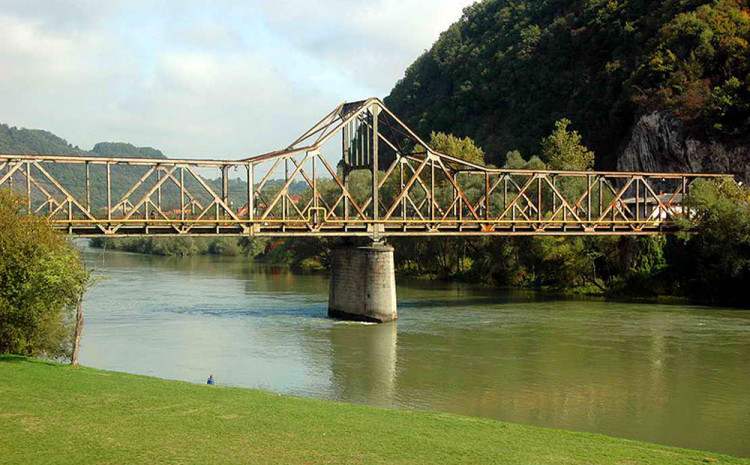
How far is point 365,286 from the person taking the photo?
180 feet

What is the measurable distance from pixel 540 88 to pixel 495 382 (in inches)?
3842

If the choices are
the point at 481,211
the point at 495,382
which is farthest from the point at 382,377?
the point at 481,211

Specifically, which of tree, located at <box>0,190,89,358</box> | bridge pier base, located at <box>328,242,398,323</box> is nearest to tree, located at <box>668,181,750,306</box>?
bridge pier base, located at <box>328,242,398,323</box>

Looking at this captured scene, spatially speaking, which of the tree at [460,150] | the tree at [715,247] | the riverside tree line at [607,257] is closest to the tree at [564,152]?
the riverside tree line at [607,257]

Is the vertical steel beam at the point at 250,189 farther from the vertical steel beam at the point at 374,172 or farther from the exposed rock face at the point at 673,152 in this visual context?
the exposed rock face at the point at 673,152

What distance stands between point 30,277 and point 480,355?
848 inches

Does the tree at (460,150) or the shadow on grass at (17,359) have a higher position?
the tree at (460,150)

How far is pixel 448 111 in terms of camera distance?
491 ft

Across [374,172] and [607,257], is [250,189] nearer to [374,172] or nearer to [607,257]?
[374,172]

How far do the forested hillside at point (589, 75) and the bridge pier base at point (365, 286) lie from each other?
42.9m

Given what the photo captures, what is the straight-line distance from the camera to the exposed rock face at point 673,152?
81.0 metres

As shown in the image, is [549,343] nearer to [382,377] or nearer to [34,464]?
[382,377]

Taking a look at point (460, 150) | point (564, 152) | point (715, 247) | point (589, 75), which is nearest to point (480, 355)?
point (715, 247)

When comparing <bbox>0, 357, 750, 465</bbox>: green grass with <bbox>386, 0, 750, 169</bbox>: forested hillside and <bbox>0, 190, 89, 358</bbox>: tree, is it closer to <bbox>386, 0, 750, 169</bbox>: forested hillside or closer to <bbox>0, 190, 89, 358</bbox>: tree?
<bbox>0, 190, 89, 358</bbox>: tree
